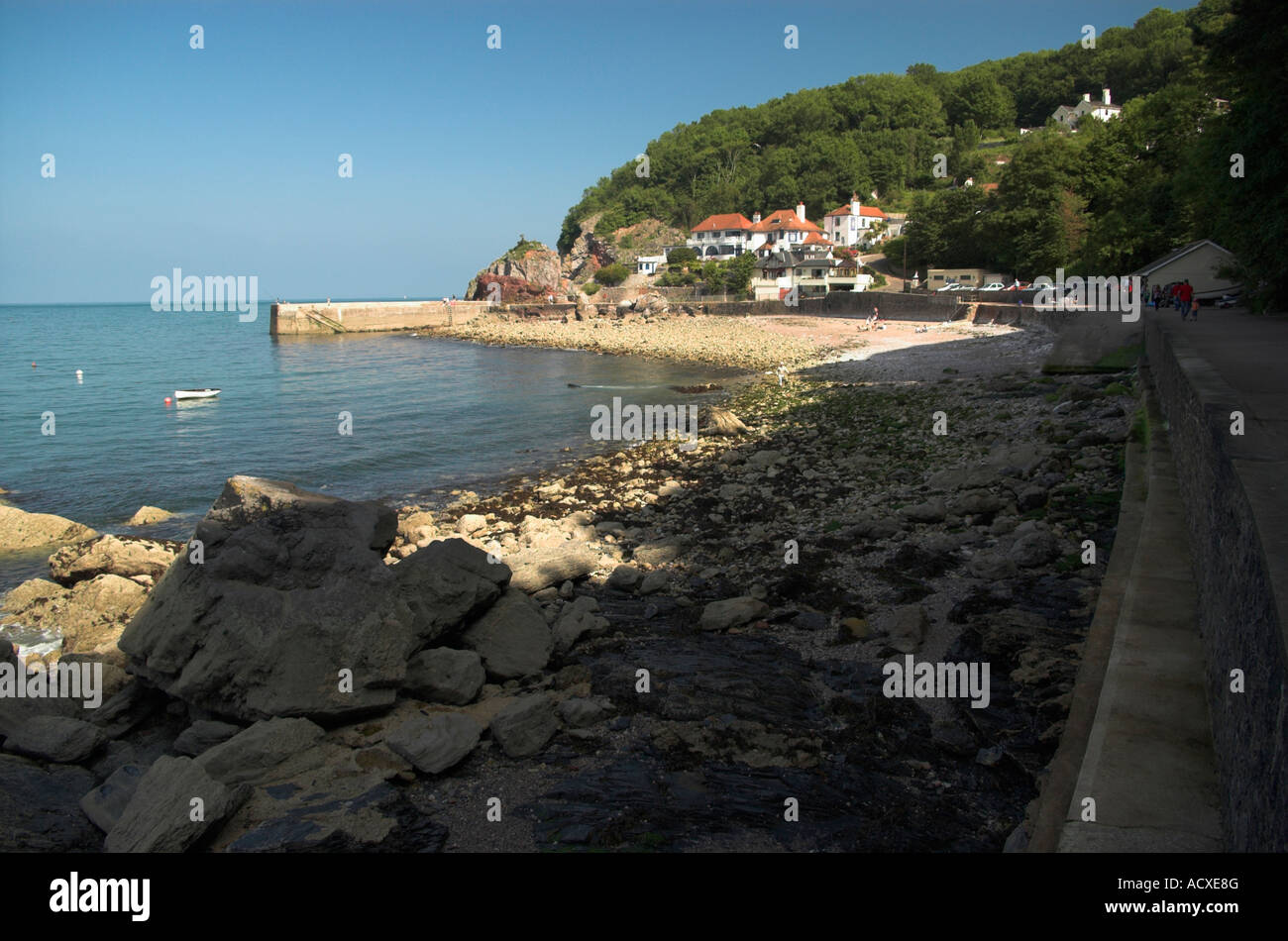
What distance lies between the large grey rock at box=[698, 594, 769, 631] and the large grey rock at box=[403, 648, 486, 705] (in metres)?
2.65

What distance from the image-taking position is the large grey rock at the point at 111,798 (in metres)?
5.88

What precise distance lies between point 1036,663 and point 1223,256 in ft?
123

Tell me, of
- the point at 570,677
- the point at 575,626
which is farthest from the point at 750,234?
the point at 570,677

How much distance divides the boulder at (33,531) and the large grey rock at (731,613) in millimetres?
12220

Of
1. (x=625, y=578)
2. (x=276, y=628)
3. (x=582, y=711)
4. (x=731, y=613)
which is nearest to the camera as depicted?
(x=582, y=711)

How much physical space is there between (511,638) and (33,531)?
12114 millimetres

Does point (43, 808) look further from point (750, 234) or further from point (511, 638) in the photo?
point (750, 234)

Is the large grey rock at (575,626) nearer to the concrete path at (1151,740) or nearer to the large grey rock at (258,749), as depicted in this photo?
the large grey rock at (258,749)

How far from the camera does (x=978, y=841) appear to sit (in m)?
5.09

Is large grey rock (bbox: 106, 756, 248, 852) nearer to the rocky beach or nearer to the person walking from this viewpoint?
the rocky beach

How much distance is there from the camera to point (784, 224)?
363 feet

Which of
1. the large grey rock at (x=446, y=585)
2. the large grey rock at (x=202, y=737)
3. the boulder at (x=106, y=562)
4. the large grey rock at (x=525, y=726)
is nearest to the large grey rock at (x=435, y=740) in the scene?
the large grey rock at (x=525, y=726)

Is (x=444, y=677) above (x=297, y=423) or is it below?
below

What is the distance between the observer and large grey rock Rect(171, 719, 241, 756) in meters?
6.86
